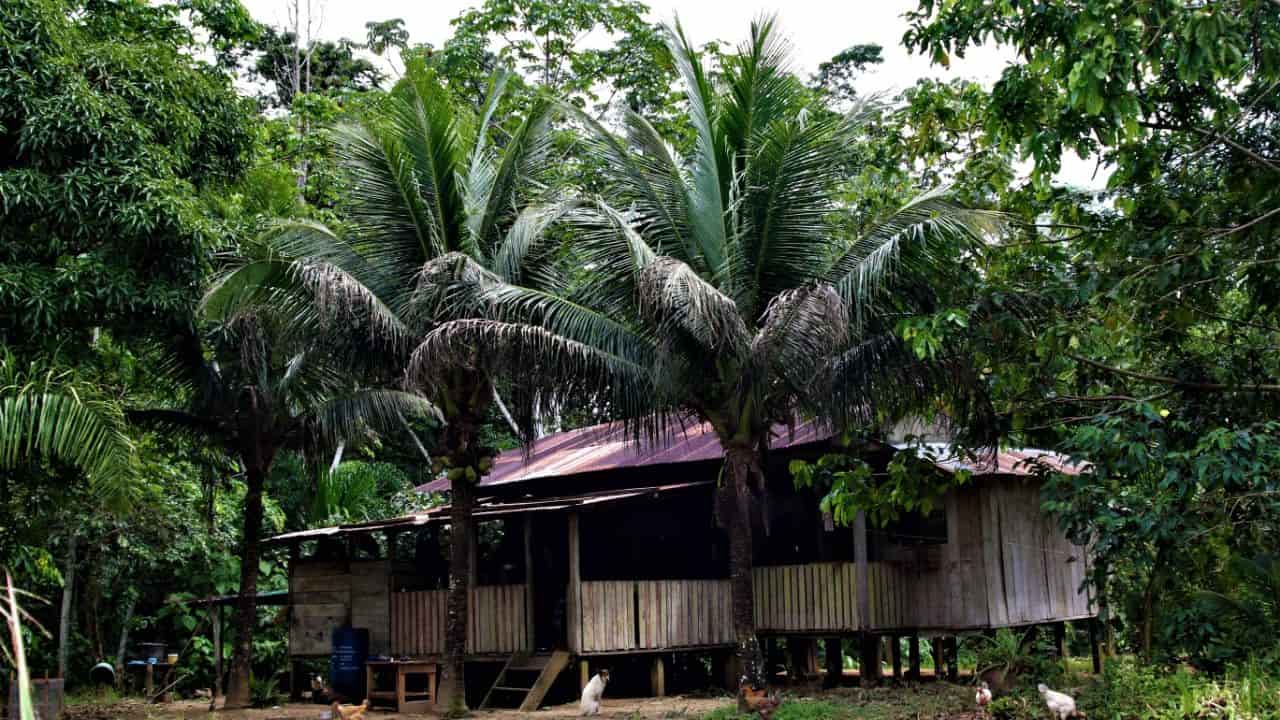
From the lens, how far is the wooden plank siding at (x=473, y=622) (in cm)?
1652

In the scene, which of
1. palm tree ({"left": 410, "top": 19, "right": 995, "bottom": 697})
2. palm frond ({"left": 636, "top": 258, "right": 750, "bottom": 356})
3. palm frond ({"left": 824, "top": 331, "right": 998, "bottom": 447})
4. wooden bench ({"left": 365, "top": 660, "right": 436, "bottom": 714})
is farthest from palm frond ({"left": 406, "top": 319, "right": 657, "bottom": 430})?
wooden bench ({"left": 365, "top": 660, "right": 436, "bottom": 714})

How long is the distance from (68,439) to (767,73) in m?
8.11

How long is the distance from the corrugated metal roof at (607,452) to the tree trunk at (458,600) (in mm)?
1493

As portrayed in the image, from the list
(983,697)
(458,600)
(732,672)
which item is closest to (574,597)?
(458,600)

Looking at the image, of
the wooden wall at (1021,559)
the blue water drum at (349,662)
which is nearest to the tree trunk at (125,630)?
the blue water drum at (349,662)

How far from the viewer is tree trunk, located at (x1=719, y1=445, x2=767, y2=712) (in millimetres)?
13250

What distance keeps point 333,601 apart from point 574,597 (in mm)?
4701

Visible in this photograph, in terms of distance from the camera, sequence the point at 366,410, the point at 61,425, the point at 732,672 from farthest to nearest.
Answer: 1. the point at 732,672
2. the point at 366,410
3. the point at 61,425

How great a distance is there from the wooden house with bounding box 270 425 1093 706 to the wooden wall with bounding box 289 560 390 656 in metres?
0.02

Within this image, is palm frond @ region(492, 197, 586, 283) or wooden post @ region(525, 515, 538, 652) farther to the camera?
wooden post @ region(525, 515, 538, 652)

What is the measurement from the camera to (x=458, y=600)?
1495 centimetres

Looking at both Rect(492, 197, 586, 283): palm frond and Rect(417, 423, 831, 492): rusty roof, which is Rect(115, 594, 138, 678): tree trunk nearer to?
Rect(417, 423, 831, 492): rusty roof

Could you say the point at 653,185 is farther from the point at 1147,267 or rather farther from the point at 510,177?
the point at 1147,267

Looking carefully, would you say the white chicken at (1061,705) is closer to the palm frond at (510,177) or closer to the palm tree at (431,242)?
the palm tree at (431,242)
